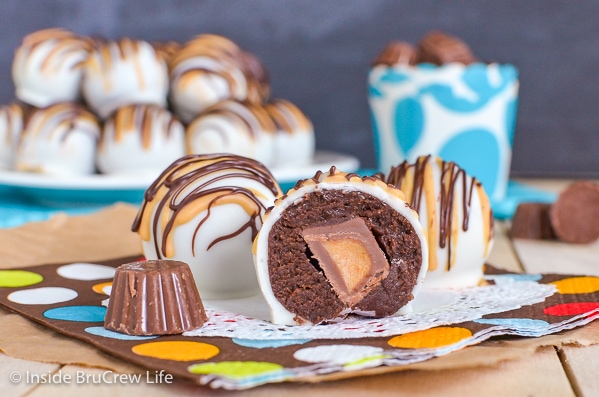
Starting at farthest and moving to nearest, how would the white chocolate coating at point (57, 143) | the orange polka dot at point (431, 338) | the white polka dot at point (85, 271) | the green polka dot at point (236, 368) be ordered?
the white chocolate coating at point (57, 143) → the white polka dot at point (85, 271) → the orange polka dot at point (431, 338) → the green polka dot at point (236, 368)

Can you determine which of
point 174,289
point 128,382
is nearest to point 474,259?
point 174,289

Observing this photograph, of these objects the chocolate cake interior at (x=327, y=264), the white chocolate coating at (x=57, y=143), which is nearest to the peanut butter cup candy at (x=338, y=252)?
the chocolate cake interior at (x=327, y=264)

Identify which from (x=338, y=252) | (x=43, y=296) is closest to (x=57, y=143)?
(x=43, y=296)

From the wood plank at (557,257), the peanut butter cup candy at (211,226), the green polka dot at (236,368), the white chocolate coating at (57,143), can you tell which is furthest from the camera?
the white chocolate coating at (57,143)

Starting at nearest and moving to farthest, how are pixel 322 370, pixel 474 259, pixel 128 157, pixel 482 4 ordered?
1. pixel 322 370
2. pixel 474 259
3. pixel 128 157
4. pixel 482 4

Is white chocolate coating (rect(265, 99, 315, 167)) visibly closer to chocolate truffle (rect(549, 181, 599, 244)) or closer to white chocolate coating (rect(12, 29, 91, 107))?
white chocolate coating (rect(12, 29, 91, 107))

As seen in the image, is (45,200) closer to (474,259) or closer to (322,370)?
(474,259)

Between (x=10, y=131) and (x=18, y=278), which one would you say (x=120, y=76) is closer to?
(x=10, y=131)

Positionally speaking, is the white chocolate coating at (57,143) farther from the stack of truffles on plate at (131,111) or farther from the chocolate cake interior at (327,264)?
the chocolate cake interior at (327,264)
